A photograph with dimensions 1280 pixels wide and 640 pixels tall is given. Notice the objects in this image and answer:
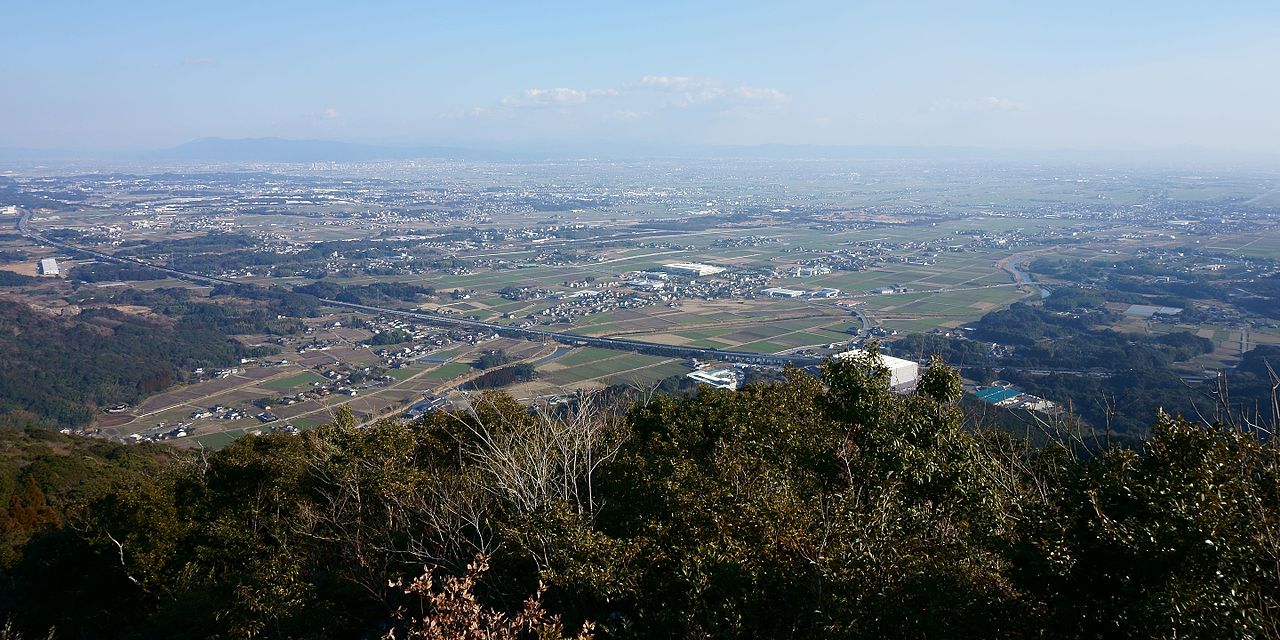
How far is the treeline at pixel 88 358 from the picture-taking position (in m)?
36.5

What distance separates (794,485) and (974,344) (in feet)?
117

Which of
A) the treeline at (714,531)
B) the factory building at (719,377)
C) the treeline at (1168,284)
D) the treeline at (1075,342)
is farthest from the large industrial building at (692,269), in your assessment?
the treeline at (714,531)

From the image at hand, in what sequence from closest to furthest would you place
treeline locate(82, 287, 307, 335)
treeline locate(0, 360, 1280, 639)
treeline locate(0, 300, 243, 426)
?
treeline locate(0, 360, 1280, 639) < treeline locate(0, 300, 243, 426) < treeline locate(82, 287, 307, 335)

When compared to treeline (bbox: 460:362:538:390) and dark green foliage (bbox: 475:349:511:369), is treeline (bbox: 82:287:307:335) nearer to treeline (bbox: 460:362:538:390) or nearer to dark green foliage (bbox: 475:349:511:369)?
dark green foliage (bbox: 475:349:511:369)

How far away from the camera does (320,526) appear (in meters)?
12.0

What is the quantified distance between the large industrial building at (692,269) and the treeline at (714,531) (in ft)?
169

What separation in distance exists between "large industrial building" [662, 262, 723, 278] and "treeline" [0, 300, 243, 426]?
3450 cm

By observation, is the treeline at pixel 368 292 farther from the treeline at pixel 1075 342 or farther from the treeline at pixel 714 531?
the treeline at pixel 714 531

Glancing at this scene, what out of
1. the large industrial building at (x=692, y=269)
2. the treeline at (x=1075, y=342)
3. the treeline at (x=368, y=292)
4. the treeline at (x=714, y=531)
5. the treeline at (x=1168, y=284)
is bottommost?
the treeline at (x=368, y=292)

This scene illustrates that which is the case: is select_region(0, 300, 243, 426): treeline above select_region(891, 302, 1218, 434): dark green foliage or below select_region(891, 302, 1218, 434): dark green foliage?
below

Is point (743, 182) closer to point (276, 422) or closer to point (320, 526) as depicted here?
point (276, 422)

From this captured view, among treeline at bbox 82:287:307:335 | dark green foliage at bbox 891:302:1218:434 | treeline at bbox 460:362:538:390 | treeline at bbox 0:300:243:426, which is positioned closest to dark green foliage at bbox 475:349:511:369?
treeline at bbox 460:362:538:390

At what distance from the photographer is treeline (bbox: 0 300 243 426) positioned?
36531mm

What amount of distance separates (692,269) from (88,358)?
1697 inches
